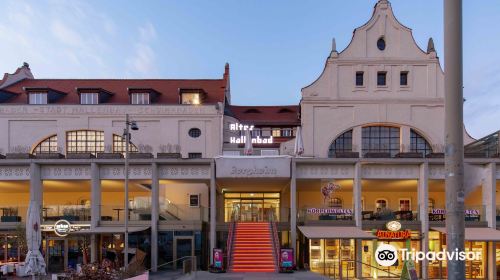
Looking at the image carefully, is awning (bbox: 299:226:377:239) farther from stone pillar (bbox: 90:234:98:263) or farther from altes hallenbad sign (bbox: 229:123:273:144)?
stone pillar (bbox: 90:234:98:263)

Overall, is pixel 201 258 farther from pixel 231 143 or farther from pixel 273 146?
pixel 273 146

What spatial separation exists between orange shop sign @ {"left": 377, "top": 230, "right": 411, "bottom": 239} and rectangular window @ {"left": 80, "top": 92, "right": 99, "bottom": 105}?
26351 millimetres

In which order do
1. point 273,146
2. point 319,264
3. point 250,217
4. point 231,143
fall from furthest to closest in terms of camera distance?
point 273,146 < point 231,143 < point 250,217 < point 319,264

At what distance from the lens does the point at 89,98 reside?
42000 mm

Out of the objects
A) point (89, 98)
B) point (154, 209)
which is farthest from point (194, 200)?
point (89, 98)

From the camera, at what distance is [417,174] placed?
3378 centimetres

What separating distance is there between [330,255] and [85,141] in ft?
75.1

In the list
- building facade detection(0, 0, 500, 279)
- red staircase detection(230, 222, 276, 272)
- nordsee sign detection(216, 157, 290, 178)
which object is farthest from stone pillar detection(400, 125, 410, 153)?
red staircase detection(230, 222, 276, 272)

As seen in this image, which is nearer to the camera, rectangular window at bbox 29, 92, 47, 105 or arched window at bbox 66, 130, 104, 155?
arched window at bbox 66, 130, 104, 155

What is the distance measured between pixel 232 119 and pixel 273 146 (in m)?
5.11

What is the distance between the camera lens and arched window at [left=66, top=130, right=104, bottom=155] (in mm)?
40719

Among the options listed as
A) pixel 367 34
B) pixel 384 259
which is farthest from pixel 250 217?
pixel 367 34

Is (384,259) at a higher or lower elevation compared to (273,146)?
lower

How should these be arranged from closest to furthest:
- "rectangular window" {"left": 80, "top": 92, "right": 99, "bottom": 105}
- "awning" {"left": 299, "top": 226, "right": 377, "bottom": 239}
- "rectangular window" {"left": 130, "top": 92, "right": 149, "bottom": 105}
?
"awning" {"left": 299, "top": 226, "right": 377, "bottom": 239} → "rectangular window" {"left": 80, "top": 92, "right": 99, "bottom": 105} → "rectangular window" {"left": 130, "top": 92, "right": 149, "bottom": 105}
